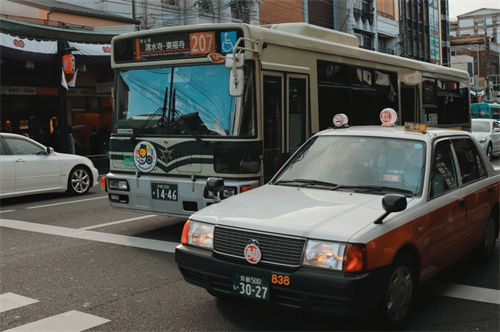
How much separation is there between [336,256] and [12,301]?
3283mm

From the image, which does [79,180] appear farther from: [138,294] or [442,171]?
[442,171]

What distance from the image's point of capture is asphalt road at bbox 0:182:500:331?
15.9 ft

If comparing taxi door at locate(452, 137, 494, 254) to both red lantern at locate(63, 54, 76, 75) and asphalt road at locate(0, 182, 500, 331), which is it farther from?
red lantern at locate(63, 54, 76, 75)

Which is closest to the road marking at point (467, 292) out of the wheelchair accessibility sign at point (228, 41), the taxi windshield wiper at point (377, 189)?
the taxi windshield wiper at point (377, 189)

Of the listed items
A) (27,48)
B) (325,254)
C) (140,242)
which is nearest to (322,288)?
(325,254)

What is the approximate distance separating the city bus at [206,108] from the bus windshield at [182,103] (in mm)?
14

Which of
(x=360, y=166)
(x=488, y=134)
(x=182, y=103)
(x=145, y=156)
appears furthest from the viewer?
(x=488, y=134)

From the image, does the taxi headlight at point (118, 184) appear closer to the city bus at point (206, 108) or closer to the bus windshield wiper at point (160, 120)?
the city bus at point (206, 108)

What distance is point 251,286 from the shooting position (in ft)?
14.6

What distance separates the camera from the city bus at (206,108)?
Answer: 7.59 metres

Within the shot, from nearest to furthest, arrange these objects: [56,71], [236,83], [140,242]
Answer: [236,83] < [140,242] < [56,71]

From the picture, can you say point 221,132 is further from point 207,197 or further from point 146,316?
point 146,316

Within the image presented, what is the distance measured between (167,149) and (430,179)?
3949 mm

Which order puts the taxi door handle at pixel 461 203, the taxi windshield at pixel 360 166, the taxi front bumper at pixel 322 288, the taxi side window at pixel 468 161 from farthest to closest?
the taxi side window at pixel 468 161 → the taxi door handle at pixel 461 203 → the taxi windshield at pixel 360 166 → the taxi front bumper at pixel 322 288
